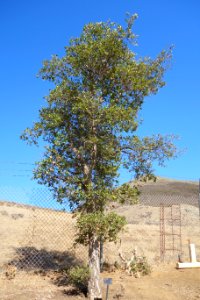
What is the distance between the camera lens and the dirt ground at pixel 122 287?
9929 millimetres

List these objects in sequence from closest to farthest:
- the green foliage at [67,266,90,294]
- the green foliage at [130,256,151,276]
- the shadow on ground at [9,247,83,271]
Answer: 1. the green foliage at [67,266,90,294]
2. the shadow on ground at [9,247,83,271]
3. the green foliage at [130,256,151,276]

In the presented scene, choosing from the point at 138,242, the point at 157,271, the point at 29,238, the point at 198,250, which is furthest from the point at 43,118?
the point at 198,250

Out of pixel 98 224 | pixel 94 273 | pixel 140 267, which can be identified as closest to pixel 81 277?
pixel 94 273

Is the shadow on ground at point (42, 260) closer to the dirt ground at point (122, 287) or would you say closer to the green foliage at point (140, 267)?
the dirt ground at point (122, 287)

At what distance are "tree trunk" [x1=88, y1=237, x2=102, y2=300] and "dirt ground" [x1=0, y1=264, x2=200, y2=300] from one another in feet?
1.04

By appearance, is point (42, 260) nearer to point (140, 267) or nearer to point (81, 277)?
point (81, 277)

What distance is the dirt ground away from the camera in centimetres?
993

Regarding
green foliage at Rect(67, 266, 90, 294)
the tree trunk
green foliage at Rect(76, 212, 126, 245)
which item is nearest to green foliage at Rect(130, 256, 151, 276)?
→ green foliage at Rect(67, 266, 90, 294)

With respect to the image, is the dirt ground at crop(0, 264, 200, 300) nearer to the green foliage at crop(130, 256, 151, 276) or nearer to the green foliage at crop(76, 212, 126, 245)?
the green foliage at crop(130, 256, 151, 276)

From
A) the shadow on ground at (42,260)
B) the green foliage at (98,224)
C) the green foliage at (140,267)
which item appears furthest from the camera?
the green foliage at (140,267)

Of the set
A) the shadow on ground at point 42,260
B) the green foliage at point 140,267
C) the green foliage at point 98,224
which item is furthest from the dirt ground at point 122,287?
the green foliage at point 98,224

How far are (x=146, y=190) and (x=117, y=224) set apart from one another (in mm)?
25685

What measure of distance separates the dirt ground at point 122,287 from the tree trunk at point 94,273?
12.4 inches

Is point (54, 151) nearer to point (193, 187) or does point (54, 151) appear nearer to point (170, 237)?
point (170, 237)
